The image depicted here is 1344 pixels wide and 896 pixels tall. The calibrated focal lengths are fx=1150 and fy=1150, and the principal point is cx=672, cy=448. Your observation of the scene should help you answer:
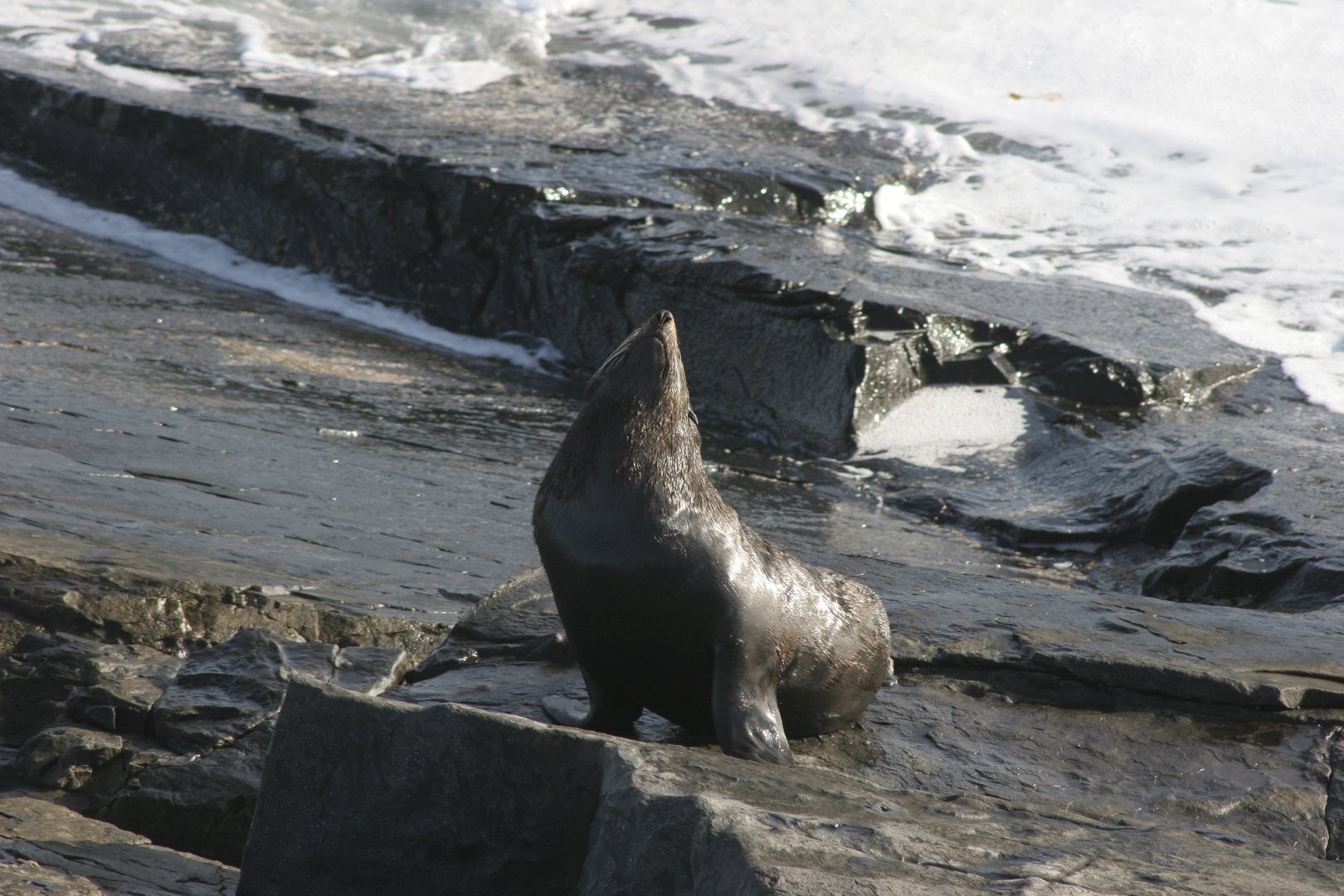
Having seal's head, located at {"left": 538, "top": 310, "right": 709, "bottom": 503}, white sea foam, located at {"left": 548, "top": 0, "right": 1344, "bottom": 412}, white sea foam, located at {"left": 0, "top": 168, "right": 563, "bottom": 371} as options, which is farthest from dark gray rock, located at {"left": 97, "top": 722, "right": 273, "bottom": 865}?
white sea foam, located at {"left": 548, "top": 0, "right": 1344, "bottom": 412}

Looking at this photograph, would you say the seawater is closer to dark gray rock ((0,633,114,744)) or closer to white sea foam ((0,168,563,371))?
white sea foam ((0,168,563,371))

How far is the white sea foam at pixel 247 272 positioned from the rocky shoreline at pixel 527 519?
253mm

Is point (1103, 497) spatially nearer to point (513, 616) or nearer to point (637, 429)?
point (513, 616)

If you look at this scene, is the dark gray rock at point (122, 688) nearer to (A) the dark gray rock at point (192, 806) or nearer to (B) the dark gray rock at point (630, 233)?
(A) the dark gray rock at point (192, 806)

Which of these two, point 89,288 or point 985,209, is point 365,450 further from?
point 985,209

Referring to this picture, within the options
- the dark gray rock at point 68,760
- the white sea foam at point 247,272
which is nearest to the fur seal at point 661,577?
the dark gray rock at point 68,760

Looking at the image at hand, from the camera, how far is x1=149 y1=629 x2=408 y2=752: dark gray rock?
345 centimetres

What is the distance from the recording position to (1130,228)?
40.0 feet

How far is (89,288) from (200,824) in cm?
705

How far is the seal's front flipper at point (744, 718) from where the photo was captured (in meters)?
2.91

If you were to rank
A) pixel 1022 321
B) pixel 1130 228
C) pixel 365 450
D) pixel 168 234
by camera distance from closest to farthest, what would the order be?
pixel 365 450
pixel 1022 321
pixel 168 234
pixel 1130 228

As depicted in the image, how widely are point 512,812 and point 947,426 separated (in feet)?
20.0

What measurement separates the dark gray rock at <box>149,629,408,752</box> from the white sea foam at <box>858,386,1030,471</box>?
468 cm

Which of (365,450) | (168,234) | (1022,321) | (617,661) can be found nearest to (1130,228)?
(1022,321)
